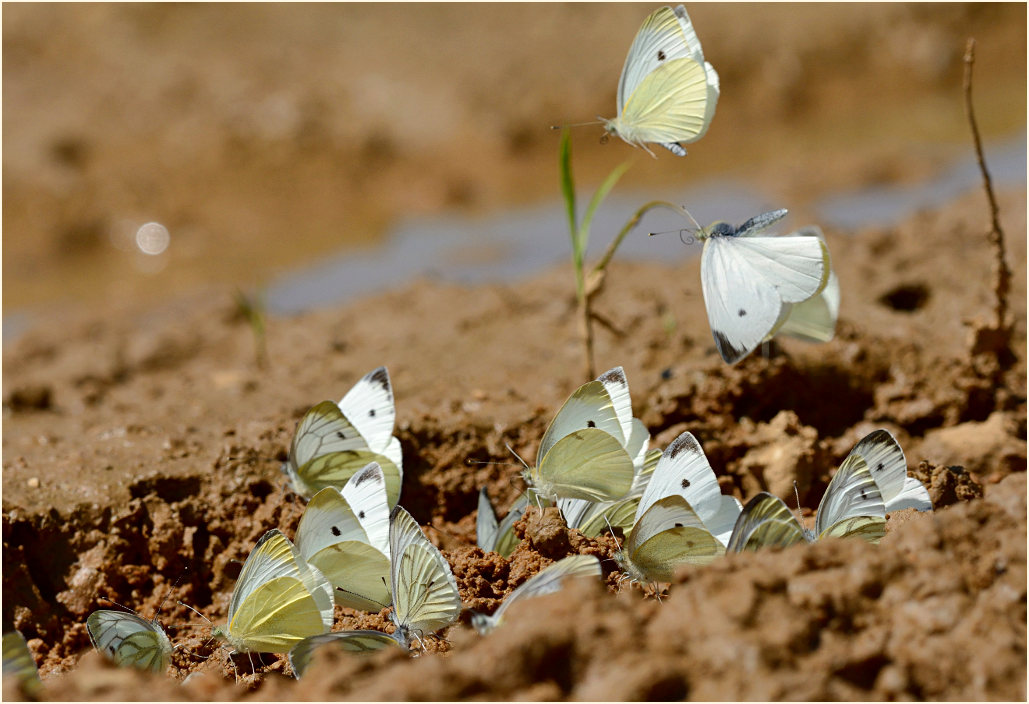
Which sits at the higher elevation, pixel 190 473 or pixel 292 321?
pixel 292 321

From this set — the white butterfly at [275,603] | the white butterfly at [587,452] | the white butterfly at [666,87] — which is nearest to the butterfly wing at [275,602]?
the white butterfly at [275,603]

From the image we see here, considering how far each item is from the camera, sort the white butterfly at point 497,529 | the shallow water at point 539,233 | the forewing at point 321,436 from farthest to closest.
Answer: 1. the shallow water at point 539,233
2. the forewing at point 321,436
3. the white butterfly at point 497,529

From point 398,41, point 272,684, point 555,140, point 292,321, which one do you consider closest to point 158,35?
point 398,41

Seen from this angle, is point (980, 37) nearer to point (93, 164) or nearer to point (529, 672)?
point (93, 164)

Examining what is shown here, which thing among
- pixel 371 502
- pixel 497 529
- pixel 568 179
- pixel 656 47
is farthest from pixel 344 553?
pixel 656 47

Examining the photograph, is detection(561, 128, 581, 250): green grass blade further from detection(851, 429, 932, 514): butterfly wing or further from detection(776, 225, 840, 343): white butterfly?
detection(851, 429, 932, 514): butterfly wing

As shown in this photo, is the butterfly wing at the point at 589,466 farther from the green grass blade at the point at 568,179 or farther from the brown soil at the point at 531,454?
the green grass blade at the point at 568,179
